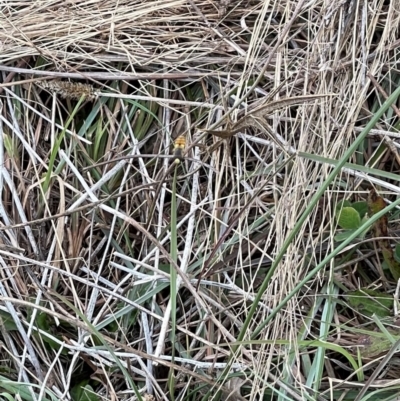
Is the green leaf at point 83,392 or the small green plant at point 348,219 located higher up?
the small green plant at point 348,219

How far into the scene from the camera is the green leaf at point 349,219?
3.20ft

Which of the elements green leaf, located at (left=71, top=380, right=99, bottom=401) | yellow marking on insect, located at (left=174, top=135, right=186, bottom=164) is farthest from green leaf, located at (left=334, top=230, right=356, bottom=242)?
green leaf, located at (left=71, top=380, right=99, bottom=401)

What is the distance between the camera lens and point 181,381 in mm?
998

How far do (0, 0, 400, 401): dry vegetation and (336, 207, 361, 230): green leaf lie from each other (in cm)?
4

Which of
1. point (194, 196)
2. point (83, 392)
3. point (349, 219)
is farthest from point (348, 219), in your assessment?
point (83, 392)

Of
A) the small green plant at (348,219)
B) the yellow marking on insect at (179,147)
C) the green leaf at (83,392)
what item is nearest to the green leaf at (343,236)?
the small green plant at (348,219)

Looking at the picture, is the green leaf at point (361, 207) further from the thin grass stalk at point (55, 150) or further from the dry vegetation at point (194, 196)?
the thin grass stalk at point (55, 150)

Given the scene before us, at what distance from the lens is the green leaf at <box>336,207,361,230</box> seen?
0.98 metres

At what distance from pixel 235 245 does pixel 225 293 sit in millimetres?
94

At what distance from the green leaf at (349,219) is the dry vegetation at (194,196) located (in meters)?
0.04

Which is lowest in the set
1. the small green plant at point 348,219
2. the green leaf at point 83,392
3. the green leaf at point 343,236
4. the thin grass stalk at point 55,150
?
the green leaf at point 83,392

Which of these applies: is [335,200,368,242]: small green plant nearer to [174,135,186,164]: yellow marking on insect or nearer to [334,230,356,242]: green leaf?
[334,230,356,242]: green leaf

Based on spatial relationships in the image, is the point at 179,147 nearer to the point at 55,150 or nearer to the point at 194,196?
the point at 194,196

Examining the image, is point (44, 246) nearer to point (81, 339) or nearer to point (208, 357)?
point (81, 339)
